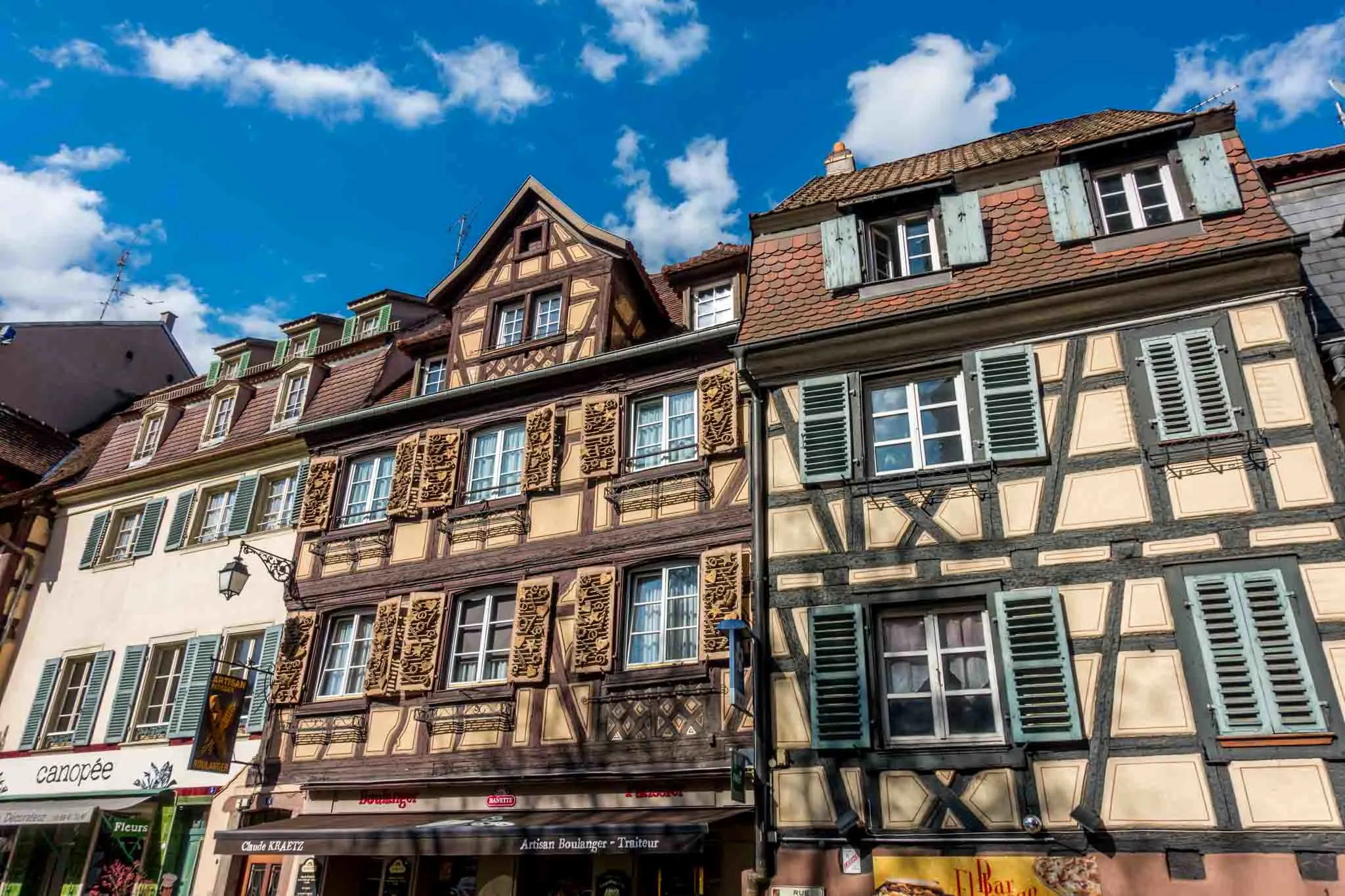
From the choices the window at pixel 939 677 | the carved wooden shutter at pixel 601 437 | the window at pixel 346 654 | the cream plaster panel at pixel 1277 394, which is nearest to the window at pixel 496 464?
the carved wooden shutter at pixel 601 437

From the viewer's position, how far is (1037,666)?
869 centimetres

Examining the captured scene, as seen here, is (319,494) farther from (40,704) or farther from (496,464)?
(40,704)

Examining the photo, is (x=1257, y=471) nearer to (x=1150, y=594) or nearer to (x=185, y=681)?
(x=1150, y=594)

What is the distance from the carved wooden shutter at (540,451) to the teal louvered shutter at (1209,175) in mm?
8035

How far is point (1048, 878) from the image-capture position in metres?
8.00

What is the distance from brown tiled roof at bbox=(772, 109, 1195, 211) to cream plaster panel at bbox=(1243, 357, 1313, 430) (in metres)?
3.14

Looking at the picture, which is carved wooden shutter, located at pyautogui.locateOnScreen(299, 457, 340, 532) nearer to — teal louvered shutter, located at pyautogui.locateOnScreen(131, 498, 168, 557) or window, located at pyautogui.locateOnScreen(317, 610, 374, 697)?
window, located at pyautogui.locateOnScreen(317, 610, 374, 697)

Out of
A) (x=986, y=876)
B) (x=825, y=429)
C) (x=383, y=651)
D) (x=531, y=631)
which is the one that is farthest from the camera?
(x=383, y=651)

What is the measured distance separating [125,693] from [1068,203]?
599 inches

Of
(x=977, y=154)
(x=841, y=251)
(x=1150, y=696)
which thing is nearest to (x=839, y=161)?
(x=977, y=154)

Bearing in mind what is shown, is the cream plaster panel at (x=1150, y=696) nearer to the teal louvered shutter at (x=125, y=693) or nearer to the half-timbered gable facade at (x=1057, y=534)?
the half-timbered gable facade at (x=1057, y=534)

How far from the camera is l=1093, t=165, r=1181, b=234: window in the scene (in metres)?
10.5

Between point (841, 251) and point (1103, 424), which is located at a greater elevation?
point (841, 251)

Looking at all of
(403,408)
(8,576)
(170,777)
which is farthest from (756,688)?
(8,576)
